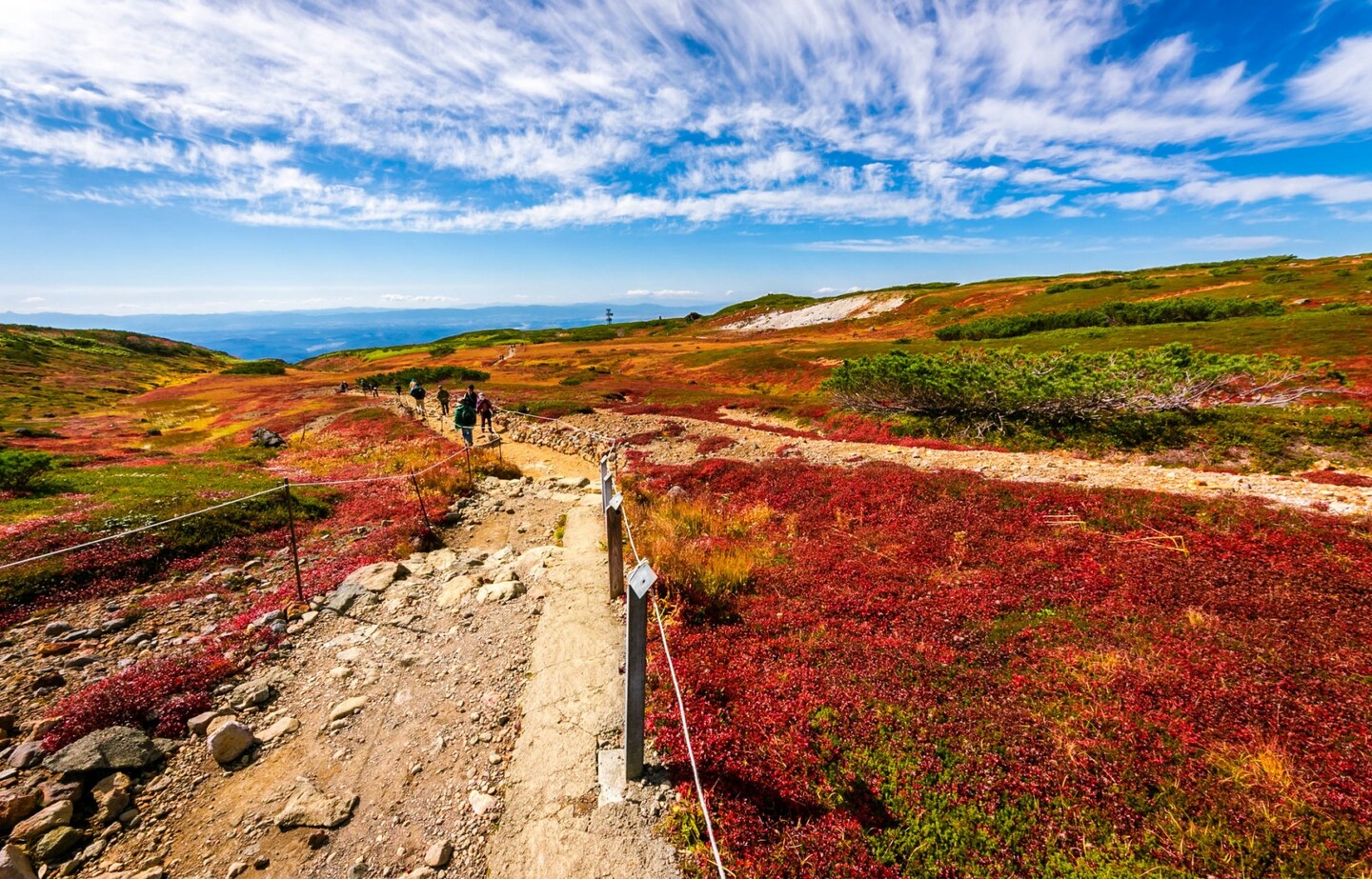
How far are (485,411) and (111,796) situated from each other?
2512 centimetres

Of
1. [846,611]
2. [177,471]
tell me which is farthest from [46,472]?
[846,611]

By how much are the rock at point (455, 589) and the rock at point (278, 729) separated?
3.04m

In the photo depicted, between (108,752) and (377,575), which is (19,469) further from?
(108,752)

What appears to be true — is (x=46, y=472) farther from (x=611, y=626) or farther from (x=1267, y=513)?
(x=1267, y=513)

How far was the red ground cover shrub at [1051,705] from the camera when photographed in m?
4.59

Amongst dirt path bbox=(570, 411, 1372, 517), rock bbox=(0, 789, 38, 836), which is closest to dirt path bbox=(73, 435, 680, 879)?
rock bbox=(0, 789, 38, 836)

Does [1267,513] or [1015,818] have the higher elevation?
[1267,513]

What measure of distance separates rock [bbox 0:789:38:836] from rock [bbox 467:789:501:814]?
14.5ft

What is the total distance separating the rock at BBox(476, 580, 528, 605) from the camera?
1002 cm

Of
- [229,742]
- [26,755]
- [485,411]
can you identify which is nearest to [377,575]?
[229,742]

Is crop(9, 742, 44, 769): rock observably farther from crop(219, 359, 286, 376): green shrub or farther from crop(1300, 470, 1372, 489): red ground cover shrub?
crop(219, 359, 286, 376): green shrub

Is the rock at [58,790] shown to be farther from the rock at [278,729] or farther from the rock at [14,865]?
the rock at [278,729]

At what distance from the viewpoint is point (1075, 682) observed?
21.0ft

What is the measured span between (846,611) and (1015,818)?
149 inches
